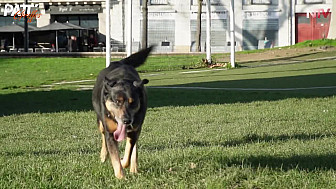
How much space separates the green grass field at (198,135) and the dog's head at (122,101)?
0.52m

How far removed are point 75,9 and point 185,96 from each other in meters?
45.5

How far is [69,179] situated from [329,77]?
60.8ft

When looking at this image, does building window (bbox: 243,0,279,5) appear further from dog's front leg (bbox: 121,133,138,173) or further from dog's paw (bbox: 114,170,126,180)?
dog's paw (bbox: 114,170,126,180)

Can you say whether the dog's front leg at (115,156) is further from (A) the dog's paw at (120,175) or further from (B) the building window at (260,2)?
(B) the building window at (260,2)

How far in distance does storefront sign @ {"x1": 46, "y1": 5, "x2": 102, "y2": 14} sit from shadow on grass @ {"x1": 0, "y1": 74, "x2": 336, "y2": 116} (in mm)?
40718

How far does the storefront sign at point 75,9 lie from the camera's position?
6194 centimetres

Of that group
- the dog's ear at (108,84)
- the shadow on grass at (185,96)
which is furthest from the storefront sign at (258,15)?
the dog's ear at (108,84)

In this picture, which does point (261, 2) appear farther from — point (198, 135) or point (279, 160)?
point (279, 160)

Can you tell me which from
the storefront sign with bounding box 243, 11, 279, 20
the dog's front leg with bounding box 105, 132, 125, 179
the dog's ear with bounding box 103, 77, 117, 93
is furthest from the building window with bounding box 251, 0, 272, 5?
the dog's ear with bounding box 103, 77, 117, 93

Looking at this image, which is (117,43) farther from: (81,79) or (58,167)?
(58,167)

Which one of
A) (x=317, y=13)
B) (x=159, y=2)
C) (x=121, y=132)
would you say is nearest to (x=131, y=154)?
(x=121, y=132)

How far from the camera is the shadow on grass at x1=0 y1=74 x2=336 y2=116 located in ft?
56.1

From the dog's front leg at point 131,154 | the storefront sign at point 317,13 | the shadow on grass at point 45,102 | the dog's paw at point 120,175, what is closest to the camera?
the dog's paw at point 120,175

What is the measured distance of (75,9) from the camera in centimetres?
6228
